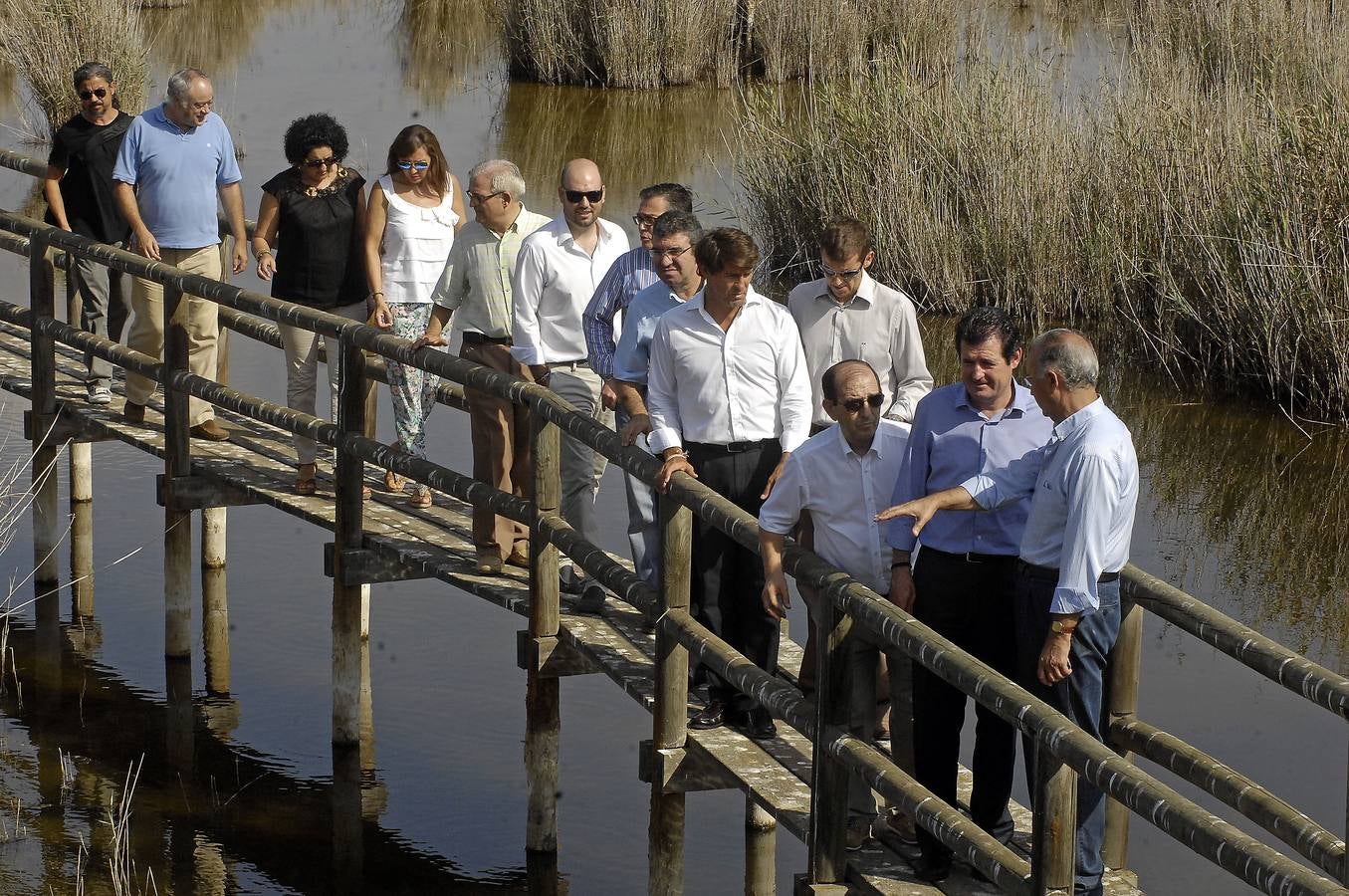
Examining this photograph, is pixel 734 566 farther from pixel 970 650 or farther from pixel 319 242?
pixel 319 242

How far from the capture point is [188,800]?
30.7 ft

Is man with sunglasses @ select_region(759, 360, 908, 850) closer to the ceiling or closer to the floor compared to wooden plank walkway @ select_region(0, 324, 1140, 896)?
closer to the ceiling

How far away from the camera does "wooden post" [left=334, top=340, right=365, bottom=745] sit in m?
8.56

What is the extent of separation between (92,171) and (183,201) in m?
0.99

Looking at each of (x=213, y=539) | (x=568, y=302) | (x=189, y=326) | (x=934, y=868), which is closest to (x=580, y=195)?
(x=568, y=302)

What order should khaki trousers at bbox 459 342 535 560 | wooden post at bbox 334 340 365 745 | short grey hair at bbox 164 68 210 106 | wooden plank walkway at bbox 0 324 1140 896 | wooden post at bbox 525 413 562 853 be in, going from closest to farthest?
wooden plank walkway at bbox 0 324 1140 896 → wooden post at bbox 525 413 562 853 → khaki trousers at bbox 459 342 535 560 → wooden post at bbox 334 340 365 745 → short grey hair at bbox 164 68 210 106

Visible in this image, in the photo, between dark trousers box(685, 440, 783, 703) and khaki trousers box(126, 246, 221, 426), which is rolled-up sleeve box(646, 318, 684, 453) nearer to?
dark trousers box(685, 440, 783, 703)

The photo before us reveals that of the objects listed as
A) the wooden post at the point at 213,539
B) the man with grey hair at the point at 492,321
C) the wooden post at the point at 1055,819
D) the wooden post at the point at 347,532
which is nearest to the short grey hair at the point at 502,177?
the man with grey hair at the point at 492,321

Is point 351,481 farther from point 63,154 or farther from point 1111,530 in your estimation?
point 1111,530

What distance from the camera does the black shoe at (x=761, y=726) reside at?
6.78 m

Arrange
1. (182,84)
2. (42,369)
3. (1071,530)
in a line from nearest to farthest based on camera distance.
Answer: (1071,530), (182,84), (42,369)

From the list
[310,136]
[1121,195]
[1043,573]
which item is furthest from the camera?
[1121,195]

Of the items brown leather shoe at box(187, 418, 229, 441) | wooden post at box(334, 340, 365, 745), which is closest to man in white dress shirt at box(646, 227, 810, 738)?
wooden post at box(334, 340, 365, 745)

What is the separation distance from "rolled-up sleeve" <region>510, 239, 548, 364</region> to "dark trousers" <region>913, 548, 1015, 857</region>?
238 centimetres
